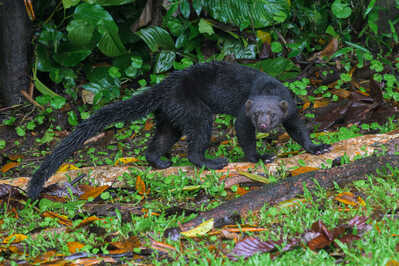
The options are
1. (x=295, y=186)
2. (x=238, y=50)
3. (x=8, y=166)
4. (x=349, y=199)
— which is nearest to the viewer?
(x=349, y=199)

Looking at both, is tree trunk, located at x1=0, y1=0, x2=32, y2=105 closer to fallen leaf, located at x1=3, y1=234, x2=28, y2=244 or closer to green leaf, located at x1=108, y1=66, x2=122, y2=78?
green leaf, located at x1=108, y1=66, x2=122, y2=78

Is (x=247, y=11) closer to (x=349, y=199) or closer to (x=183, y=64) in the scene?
(x=183, y=64)

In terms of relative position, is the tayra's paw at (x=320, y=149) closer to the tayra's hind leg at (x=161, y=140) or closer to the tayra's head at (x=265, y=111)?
the tayra's head at (x=265, y=111)

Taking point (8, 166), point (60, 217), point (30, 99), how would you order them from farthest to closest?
point (30, 99) → point (8, 166) → point (60, 217)

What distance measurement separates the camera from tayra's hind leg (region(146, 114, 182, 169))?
581cm

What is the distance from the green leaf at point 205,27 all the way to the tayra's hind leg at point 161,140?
2.07 meters

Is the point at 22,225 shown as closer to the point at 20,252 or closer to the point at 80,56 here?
the point at 20,252

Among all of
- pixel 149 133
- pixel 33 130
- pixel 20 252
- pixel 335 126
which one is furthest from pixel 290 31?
pixel 20 252

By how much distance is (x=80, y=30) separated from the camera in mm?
7133

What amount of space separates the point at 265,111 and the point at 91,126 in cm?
177

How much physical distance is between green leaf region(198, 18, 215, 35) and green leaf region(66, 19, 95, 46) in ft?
5.05

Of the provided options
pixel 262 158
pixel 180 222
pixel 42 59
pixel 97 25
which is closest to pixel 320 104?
pixel 262 158

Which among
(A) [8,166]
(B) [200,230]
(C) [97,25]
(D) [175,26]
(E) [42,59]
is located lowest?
(A) [8,166]

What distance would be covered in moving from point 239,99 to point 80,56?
2.99 metres
